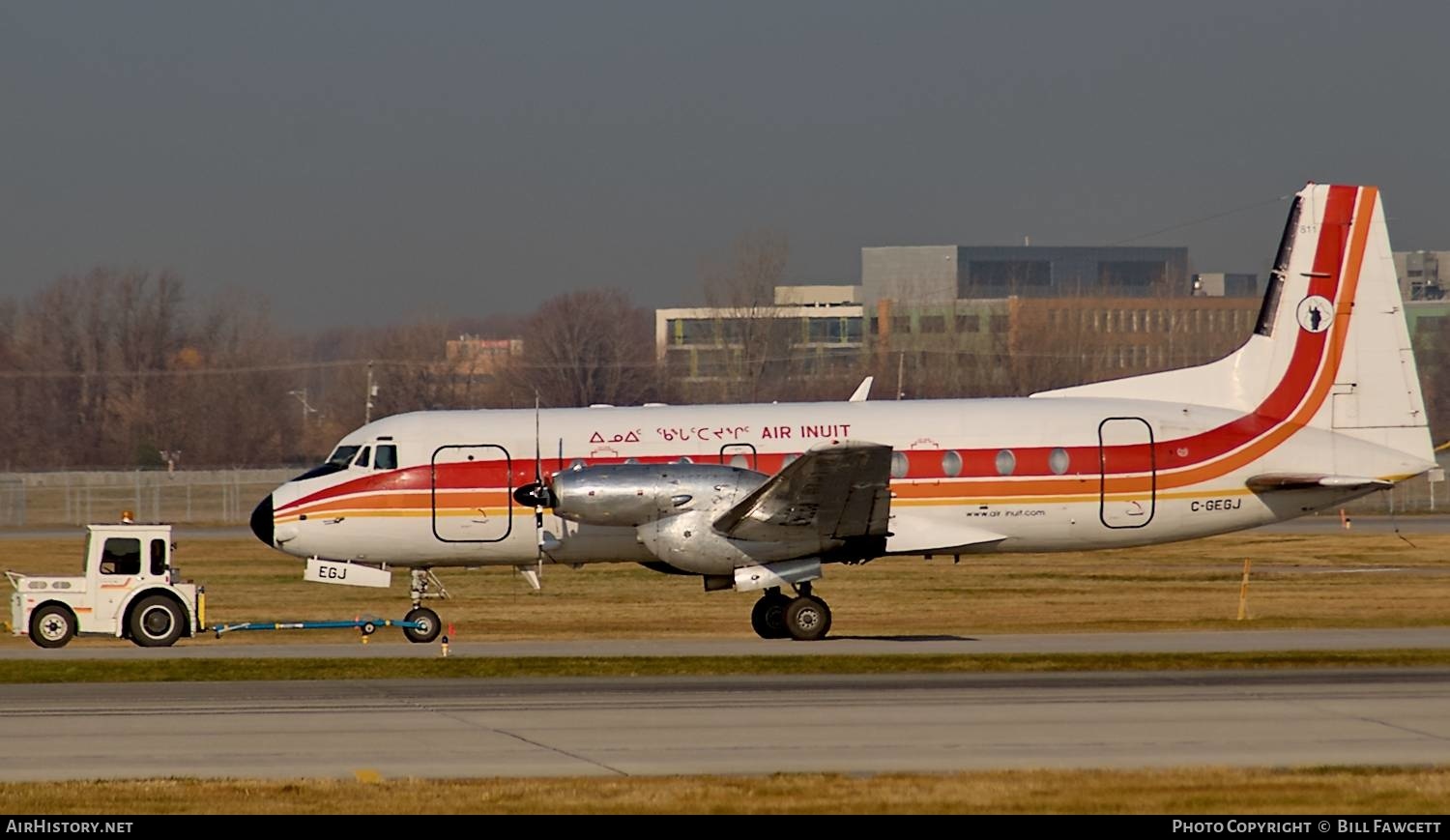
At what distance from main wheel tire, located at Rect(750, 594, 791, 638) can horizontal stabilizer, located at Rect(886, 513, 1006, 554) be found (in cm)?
196

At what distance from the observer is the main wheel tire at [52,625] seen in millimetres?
26031

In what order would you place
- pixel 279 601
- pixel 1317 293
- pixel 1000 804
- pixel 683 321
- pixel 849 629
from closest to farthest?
pixel 1000 804
pixel 1317 293
pixel 849 629
pixel 279 601
pixel 683 321

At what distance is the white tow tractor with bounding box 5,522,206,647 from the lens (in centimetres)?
2608

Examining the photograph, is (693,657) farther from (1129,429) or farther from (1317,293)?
(1317,293)

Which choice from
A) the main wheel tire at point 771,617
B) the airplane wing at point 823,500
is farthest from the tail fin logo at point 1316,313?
the main wheel tire at point 771,617

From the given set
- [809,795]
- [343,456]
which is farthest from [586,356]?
[809,795]

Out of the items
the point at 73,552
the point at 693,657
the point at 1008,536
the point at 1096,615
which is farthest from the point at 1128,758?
the point at 73,552

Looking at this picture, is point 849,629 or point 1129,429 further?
point 849,629

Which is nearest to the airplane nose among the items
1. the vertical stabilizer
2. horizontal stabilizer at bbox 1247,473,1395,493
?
the vertical stabilizer

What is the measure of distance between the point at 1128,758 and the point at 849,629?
1498cm

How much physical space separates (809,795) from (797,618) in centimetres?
1210

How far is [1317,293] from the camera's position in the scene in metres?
26.8

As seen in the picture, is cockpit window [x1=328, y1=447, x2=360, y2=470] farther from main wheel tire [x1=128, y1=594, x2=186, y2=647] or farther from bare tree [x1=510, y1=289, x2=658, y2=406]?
bare tree [x1=510, y1=289, x2=658, y2=406]

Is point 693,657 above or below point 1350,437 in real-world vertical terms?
below
